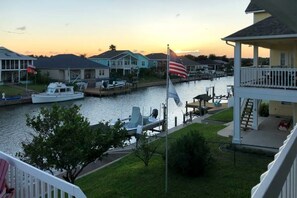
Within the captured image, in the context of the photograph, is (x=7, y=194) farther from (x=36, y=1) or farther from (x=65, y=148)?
(x=36, y=1)

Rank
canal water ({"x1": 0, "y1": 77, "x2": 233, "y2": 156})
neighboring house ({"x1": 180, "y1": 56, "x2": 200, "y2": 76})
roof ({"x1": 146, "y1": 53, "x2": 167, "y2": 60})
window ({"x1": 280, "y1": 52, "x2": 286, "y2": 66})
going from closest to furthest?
window ({"x1": 280, "y1": 52, "x2": 286, "y2": 66})
canal water ({"x1": 0, "y1": 77, "x2": 233, "y2": 156})
roof ({"x1": 146, "y1": 53, "x2": 167, "y2": 60})
neighboring house ({"x1": 180, "y1": 56, "x2": 200, "y2": 76})

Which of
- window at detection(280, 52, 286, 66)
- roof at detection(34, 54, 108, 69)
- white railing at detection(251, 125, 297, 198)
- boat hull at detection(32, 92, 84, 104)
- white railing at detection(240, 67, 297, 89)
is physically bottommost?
boat hull at detection(32, 92, 84, 104)

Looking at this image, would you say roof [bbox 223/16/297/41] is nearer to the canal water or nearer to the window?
the window

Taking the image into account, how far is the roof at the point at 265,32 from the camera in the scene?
14.2m

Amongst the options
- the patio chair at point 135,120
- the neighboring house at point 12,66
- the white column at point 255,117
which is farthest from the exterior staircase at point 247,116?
the neighboring house at point 12,66

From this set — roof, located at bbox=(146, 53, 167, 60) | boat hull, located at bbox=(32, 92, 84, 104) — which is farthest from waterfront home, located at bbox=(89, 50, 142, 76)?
boat hull, located at bbox=(32, 92, 84, 104)

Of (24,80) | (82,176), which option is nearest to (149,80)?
(24,80)

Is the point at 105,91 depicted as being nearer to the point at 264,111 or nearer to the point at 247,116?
the point at 264,111

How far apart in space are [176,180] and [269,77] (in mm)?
6553

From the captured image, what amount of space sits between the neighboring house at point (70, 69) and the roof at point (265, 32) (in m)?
54.9

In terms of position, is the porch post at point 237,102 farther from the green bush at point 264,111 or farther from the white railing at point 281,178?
the white railing at point 281,178

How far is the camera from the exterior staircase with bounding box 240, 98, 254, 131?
60.0ft

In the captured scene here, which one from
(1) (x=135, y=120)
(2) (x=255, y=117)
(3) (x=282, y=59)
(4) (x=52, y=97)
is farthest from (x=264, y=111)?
(4) (x=52, y=97)

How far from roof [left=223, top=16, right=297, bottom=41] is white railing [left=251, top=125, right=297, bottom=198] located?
13.1 meters
